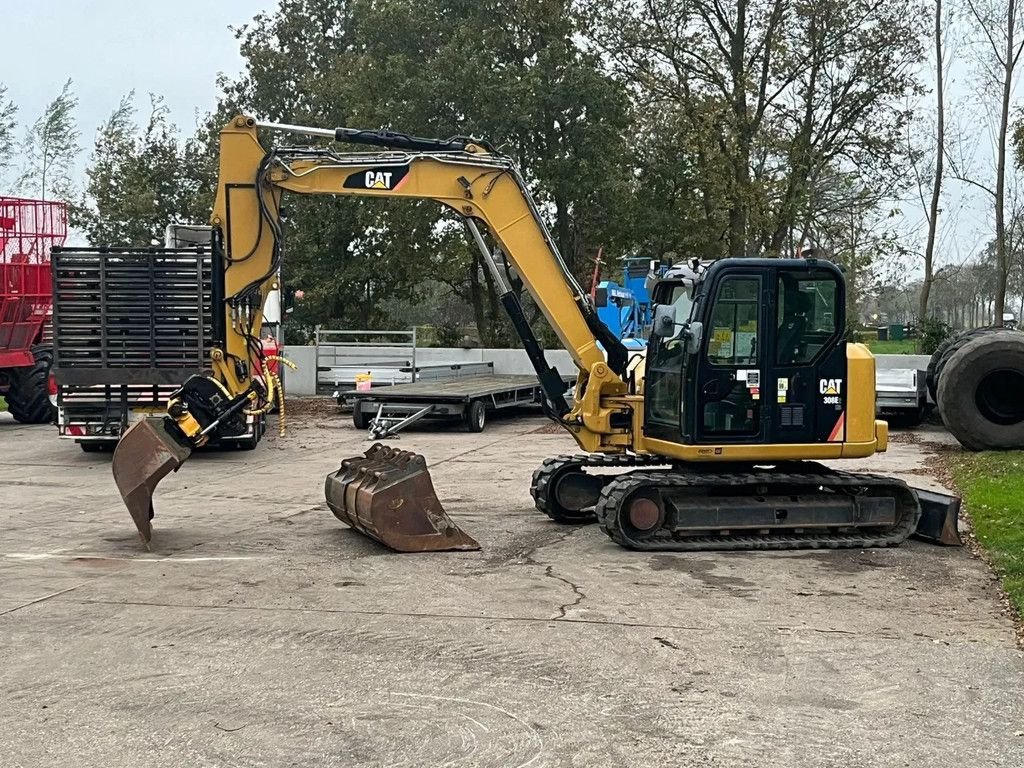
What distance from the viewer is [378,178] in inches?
427

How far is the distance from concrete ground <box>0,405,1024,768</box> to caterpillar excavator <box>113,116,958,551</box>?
1.23 feet

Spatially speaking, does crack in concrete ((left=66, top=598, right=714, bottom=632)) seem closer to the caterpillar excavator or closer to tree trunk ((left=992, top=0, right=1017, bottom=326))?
the caterpillar excavator

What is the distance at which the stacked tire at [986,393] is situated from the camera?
1592cm

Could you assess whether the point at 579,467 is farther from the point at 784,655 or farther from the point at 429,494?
the point at 784,655

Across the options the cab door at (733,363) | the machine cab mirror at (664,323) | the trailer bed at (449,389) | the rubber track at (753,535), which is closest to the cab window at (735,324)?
the cab door at (733,363)

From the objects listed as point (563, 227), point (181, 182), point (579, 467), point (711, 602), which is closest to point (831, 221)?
point (563, 227)

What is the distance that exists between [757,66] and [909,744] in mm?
26493

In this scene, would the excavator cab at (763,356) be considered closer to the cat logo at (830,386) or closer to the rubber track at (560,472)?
the cat logo at (830,386)

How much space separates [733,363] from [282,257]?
13.4ft

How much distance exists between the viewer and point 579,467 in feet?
37.6

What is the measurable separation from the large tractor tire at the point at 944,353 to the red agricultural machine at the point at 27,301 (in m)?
14.5

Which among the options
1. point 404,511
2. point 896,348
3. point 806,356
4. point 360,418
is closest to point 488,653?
point 404,511

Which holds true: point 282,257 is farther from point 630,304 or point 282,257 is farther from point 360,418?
point 360,418

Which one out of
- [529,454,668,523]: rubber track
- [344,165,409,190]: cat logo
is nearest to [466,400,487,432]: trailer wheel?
[529,454,668,523]: rubber track
